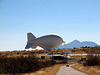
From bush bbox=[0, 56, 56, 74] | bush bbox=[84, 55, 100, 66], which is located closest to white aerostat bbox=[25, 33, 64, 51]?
bush bbox=[84, 55, 100, 66]

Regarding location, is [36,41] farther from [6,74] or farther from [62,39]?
[6,74]

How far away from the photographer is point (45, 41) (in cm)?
10425

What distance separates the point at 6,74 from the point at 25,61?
5162 millimetres

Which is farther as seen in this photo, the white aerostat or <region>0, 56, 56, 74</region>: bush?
the white aerostat

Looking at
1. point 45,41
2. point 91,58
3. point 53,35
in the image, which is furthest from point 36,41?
point 91,58

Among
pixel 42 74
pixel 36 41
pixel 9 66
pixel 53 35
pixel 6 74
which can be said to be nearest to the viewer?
pixel 42 74

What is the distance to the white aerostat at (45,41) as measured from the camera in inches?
3922

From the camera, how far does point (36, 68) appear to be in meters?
34.2

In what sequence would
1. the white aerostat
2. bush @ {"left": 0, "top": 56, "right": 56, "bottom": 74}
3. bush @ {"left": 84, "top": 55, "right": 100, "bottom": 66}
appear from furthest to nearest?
the white aerostat < bush @ {"left": 84, "top": 55, "right": 100, "bottom": 66} < bush @ {"left": 0, "top": 56, "right": 56, "bottom": 74}

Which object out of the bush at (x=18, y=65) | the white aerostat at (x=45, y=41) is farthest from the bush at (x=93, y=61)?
the white aerostat at (x=45, y=41)

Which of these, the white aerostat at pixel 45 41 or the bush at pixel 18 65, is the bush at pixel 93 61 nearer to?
the bush at pixel 18 65

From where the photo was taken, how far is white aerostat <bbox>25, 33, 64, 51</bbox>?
327ft

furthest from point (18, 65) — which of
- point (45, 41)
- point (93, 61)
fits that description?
point (45, 41)

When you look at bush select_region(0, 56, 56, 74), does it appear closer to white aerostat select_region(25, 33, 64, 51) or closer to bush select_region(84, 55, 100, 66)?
bush select_region(84, 55, 100, 66)
